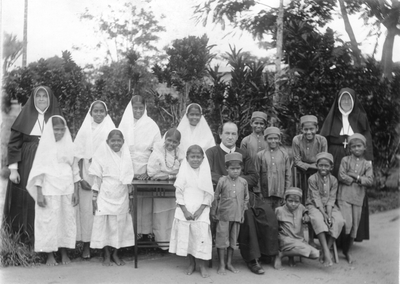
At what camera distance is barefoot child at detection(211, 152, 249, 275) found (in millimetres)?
4516

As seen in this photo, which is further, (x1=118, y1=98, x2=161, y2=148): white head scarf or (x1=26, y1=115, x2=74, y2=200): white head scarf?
(x1=118, y1=98, x2=161, y2=148): white head scarf

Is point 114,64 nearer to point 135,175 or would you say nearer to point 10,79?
point 10,79

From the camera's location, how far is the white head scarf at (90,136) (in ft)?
16.4

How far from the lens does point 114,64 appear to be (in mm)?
7902

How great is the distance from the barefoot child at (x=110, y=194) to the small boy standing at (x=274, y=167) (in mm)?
1648

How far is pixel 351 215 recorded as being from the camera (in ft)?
16.3

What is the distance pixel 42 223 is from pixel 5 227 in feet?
2.00

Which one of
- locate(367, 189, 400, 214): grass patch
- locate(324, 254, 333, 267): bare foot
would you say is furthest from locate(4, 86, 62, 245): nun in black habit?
locate(367, 189, 400, 214): grass patch

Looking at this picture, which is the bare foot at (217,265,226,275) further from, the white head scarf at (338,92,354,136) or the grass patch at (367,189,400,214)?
the grass patch at (367,189,400,214)

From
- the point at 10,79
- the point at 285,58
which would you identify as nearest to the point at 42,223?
the point at 10,79

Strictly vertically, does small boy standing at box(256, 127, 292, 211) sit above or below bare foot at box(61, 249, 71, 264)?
above

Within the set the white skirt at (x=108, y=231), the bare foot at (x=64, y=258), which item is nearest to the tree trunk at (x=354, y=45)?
the white skirt at (x=108, y=231)

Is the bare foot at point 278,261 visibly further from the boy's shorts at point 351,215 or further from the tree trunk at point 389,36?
the tree trunk at point 389,36

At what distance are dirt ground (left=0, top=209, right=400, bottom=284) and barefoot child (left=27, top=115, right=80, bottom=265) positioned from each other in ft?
0.99
